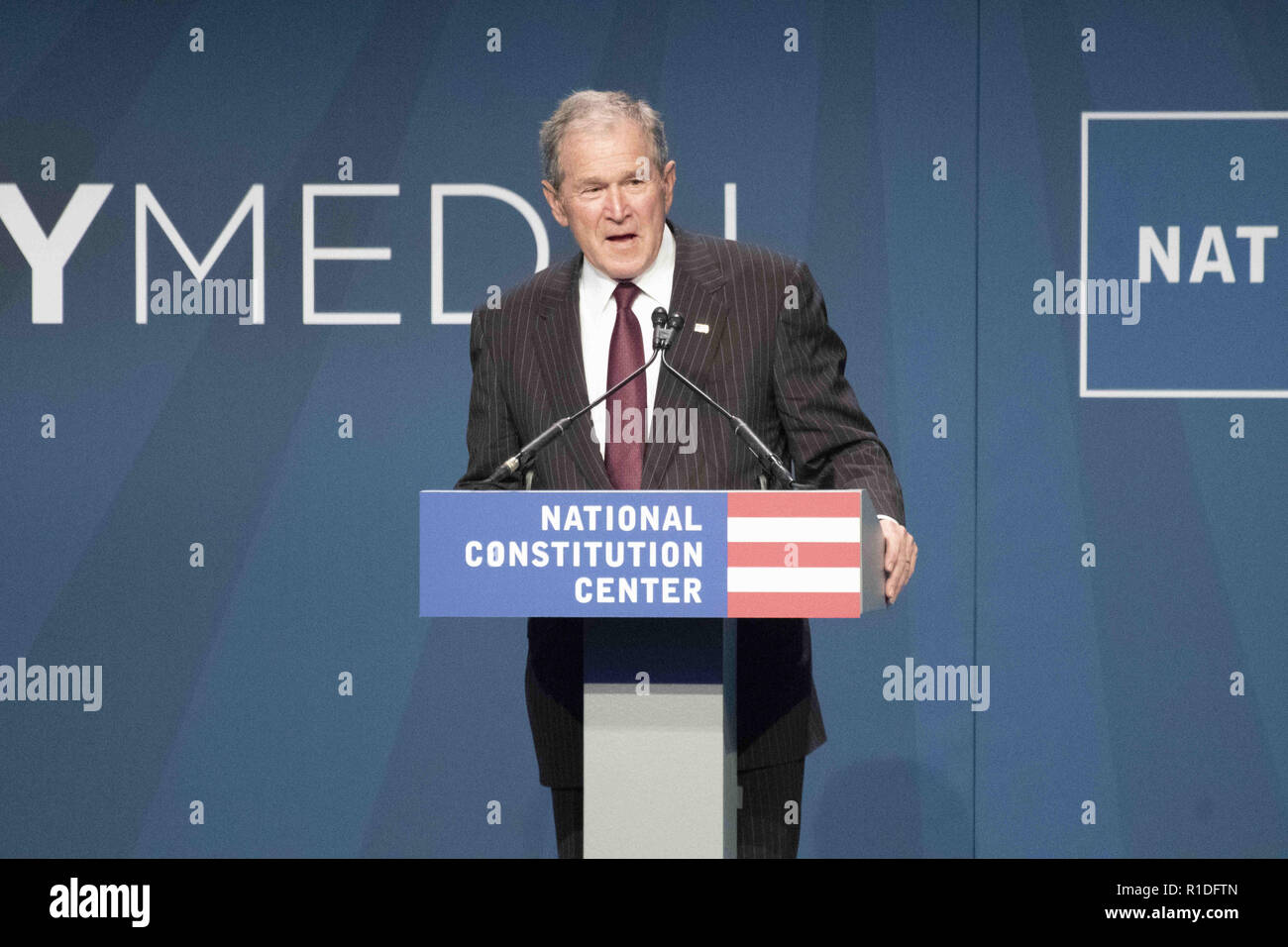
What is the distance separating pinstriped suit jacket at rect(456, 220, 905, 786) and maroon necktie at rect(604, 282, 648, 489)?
1.8 inches

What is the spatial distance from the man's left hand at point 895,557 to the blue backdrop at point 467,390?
67.4 inches

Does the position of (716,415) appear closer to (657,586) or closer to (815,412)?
(815,412)

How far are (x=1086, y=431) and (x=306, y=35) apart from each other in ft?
8.40

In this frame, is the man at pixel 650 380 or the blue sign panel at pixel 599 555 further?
the man at pixel 650 380

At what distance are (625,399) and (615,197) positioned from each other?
1.27 feet

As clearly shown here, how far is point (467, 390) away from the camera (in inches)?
156

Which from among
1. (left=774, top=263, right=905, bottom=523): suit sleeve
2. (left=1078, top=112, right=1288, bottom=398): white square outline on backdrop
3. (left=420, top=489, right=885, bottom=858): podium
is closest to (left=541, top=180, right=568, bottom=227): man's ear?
(left=774, top=263, right=905, bottom=523): suit sleeve

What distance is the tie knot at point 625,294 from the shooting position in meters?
2.55

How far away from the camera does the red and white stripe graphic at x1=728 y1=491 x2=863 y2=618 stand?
1863mm

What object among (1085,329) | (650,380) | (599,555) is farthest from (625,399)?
(1085,329)

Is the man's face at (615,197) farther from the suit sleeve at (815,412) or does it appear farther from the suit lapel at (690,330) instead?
the suit sleeve at (815,412)

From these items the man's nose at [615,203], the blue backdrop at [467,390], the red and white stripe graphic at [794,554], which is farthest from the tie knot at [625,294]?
the blue backdrop at [467,390]

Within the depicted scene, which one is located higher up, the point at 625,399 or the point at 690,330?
the point at 690,330

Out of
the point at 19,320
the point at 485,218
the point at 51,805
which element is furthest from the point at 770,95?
the point at 51,805
